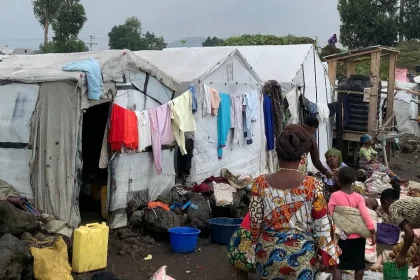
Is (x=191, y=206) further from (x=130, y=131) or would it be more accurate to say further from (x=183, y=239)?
(x=130, y=131)

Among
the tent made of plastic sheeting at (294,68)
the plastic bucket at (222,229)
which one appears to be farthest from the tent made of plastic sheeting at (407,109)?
the plastic bucket at (222,229)

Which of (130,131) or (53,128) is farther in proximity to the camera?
(130,131)

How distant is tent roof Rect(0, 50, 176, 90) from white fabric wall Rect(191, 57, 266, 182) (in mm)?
1269

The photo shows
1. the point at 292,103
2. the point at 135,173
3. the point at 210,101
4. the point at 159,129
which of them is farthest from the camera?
the point at 292,103

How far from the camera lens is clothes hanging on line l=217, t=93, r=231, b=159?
→ 10352mm

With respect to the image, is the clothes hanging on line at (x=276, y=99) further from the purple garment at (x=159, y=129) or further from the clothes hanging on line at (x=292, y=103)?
the purple garment at (x=159, y=129)

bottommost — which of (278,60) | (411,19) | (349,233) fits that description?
(349,233)

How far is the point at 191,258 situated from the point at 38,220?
89.3 inches

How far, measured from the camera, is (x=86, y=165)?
1007cm

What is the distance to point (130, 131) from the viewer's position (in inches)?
314

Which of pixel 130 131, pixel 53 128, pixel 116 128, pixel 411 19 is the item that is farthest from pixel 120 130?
pixel 411 19

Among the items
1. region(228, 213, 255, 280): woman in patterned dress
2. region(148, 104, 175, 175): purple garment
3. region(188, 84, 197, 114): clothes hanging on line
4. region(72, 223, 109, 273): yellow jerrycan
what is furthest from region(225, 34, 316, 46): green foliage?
region(228, 213, 255, 280): woman in patterned dress

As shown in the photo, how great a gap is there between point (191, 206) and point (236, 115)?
3.05m

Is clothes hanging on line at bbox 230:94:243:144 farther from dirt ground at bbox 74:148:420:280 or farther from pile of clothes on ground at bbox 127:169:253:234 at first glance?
dirt ground at bbox 74:148:420:280
